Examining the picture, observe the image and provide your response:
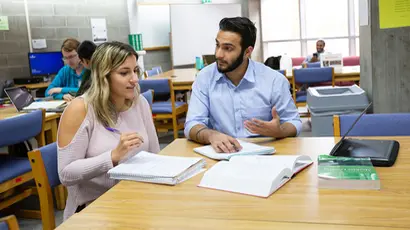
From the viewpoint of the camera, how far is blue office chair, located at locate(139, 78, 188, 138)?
184 inches

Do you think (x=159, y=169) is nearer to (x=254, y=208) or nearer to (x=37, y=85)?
(x=254, y=208)

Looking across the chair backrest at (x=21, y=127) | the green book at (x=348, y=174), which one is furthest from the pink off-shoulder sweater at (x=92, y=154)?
the chair backrest at (x=21, y=127)

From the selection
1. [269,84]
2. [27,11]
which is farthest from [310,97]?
[27,11]

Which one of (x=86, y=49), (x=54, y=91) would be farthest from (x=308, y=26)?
(x=86, y=49)

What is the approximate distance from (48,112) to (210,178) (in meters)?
2.30

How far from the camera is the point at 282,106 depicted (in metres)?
2.29

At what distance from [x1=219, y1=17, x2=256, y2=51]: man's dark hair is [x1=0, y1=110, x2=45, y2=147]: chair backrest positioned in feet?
4.43

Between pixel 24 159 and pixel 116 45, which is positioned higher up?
pixel 116 45

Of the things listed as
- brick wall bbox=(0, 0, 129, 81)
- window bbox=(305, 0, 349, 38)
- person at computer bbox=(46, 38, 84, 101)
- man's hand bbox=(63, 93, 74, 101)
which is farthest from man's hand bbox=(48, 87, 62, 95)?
window bbox=(305, 0, 349, 38)

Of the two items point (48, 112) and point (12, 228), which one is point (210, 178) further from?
point (48, 112)

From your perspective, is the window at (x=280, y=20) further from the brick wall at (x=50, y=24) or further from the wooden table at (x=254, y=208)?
the wooden table at (x=254, y=208)

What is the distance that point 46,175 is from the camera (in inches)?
69.4

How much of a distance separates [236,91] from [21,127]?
4.51 ft

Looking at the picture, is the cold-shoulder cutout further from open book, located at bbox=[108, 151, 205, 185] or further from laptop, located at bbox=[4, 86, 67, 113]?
laptop, located at bbox=[4, 86, 67, 113]
